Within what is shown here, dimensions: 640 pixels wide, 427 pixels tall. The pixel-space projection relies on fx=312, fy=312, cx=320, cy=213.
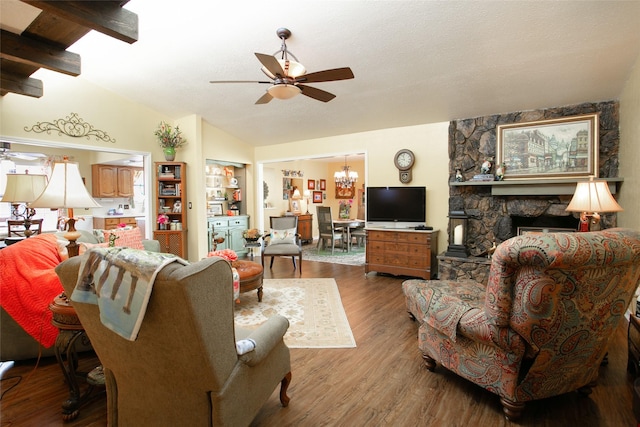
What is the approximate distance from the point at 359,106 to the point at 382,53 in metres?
1.32

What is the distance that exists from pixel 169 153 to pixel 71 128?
1364 millimetres

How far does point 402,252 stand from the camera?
4.87 metres

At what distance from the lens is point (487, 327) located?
5.61ft

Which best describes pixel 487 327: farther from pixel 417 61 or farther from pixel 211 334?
pixel 417 61

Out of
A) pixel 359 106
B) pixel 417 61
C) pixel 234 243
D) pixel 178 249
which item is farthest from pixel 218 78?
pixel 234 243

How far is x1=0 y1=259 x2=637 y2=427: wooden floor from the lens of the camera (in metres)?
1.80

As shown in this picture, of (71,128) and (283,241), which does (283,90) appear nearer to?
(283,241)

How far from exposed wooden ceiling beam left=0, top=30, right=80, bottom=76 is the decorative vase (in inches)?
88.4

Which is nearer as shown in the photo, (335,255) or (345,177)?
(335,255)

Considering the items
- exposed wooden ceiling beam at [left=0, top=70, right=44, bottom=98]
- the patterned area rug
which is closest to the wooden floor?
exposed wooden ceiling beam at [left=0, top=70, right=44, bottom=98]

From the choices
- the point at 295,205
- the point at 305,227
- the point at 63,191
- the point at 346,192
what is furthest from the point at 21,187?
the point at 346,192

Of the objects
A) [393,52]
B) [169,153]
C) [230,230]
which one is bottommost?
[230,230]

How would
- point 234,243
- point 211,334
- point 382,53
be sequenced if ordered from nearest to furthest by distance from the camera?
point 211,334
point 382,53
point 234,243

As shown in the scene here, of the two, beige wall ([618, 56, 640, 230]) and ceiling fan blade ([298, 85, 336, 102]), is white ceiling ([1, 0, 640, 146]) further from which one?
ceiling fan blade ([298, 85, 336, 102])
